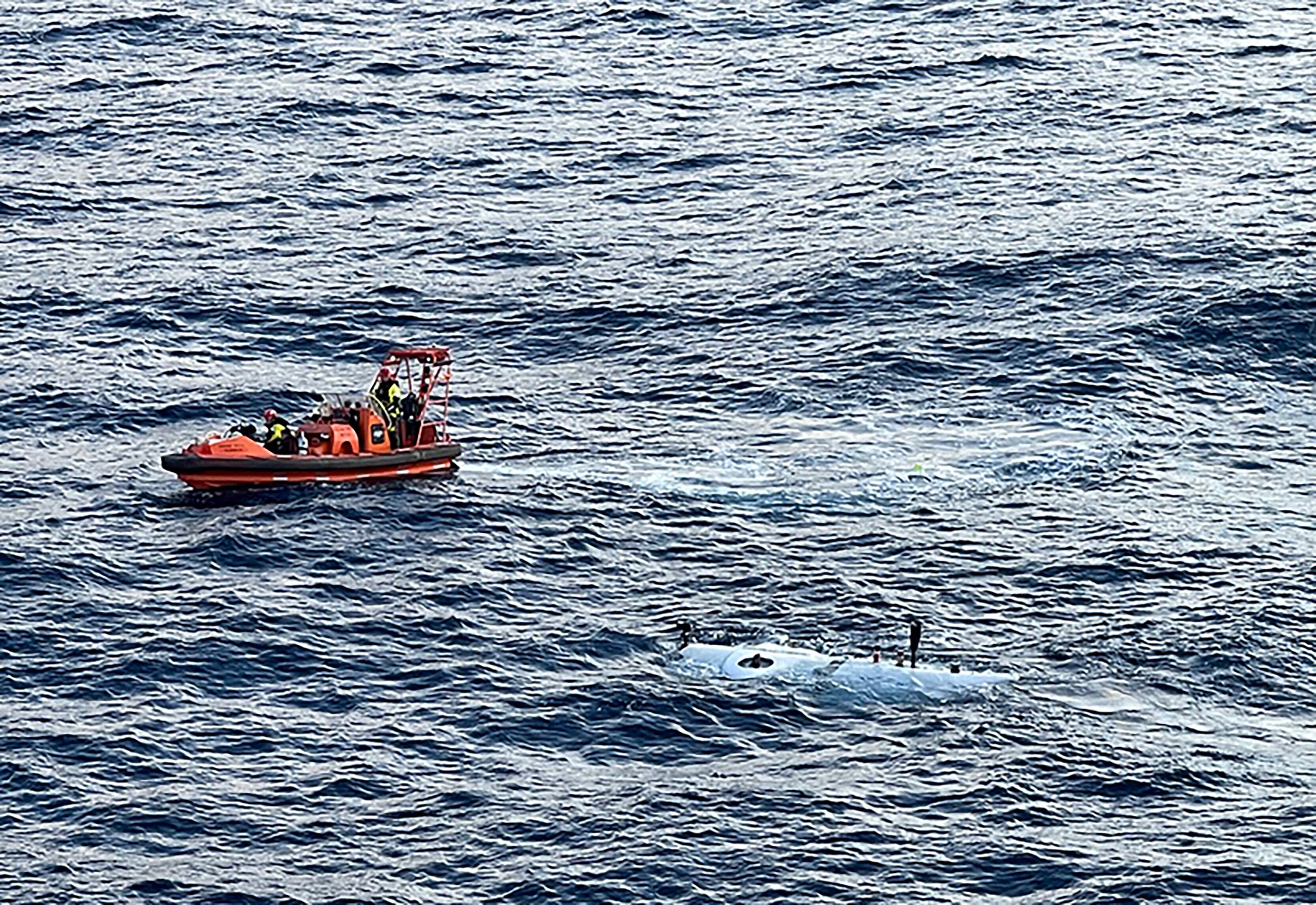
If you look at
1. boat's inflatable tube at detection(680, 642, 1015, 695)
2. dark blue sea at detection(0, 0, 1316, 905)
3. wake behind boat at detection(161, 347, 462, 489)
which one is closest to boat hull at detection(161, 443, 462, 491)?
wake behind boat at detection(161, 347, 462, 489)

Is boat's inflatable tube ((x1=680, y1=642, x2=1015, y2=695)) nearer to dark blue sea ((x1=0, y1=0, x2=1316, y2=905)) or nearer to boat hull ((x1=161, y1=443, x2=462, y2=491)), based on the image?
dark blue sea ((x1=0, y1=0, x2=1316, y2=905))

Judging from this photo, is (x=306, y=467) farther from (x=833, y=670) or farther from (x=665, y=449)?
(x=833, y=670)

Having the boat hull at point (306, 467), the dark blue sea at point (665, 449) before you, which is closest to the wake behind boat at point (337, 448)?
the boat hull at point (306, 467)

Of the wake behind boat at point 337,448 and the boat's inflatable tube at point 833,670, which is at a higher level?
the wake behind boat at point 337,448

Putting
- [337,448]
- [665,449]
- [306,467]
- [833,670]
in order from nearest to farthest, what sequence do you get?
[833,670] < [306,467] < [337,448] < [665,449]

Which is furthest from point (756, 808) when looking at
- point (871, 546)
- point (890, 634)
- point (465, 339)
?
point (465, 339)

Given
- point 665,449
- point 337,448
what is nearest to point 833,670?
point 665,449

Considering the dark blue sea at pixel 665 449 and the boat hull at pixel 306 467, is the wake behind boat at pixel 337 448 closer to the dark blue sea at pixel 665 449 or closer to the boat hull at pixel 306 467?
the boat hull at pixel 306 467
